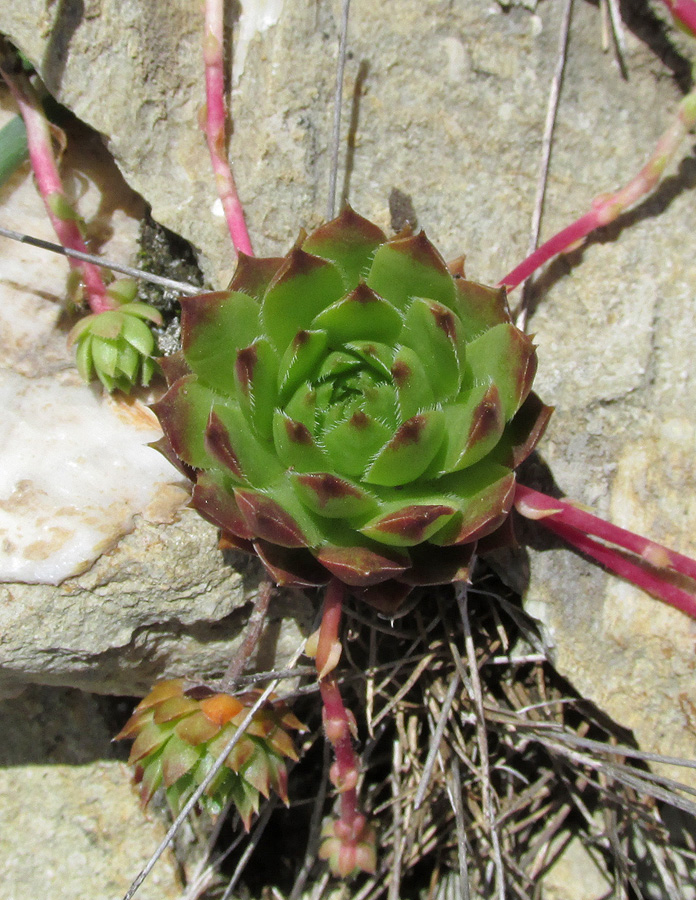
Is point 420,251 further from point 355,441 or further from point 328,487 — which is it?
point 328,487

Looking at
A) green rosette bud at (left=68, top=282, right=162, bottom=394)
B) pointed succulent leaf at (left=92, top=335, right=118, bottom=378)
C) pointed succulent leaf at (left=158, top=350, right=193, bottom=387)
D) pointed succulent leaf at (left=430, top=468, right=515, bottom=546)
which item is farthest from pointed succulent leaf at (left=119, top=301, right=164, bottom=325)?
pointed succulent leaf at (left=430, top=468, right=515, bottom=546)

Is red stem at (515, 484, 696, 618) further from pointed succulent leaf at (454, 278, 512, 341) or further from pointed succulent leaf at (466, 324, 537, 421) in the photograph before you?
pointed succulent leaf at (454, 278, 512, 341)

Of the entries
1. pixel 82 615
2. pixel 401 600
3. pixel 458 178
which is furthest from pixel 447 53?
pixel 82 615

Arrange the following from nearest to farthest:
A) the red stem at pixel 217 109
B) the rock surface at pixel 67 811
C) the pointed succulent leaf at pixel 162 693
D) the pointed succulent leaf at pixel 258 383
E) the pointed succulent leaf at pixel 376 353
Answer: the pointed succulent leaf at pixel 258 383
the pointed succulent leaf at pixel 376 353
the pointed succulent leaf at pixel 162 693
the red stem at pixel 217 109
the rock surface at pixel 67 811

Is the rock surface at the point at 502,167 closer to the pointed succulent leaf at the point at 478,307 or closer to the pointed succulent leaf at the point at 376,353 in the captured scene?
the pointed succulent leaf at the point at 478,307

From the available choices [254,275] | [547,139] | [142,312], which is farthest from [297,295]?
[547,139]

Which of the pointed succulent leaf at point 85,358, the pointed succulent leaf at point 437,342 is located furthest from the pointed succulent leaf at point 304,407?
the pointed succulent leaf at point 85,358

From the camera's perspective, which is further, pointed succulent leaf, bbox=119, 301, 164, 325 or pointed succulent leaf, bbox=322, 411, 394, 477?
pointed succulent leaf, bbox=119, 301, 164, 325
